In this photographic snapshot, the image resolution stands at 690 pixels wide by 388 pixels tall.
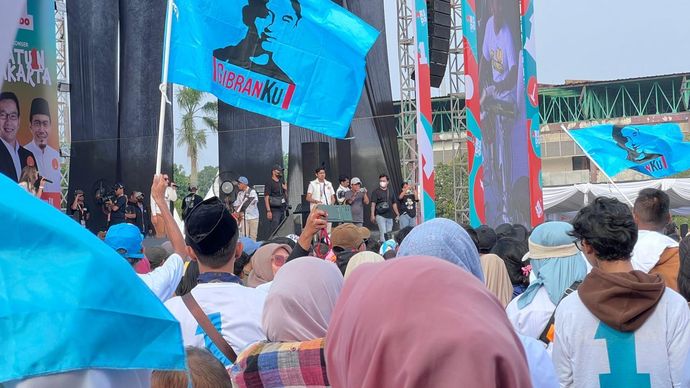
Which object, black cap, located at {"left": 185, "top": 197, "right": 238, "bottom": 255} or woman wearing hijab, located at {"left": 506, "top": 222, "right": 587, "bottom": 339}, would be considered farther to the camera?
woman wearing hijab, located at {"left": 506, "top": 222, "right": 587, "bottom": 339}

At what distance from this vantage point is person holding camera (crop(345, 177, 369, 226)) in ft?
58.6

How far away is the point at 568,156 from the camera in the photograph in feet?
165

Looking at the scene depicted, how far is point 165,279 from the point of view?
11.2 ft

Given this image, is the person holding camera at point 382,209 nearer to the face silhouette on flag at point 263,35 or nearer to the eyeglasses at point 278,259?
the face silhouette on flag at point 263,35

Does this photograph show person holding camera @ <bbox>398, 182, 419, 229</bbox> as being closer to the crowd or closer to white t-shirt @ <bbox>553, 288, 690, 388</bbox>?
the crowd

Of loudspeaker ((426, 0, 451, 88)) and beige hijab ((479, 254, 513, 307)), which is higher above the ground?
loudspeaker ((426, 0, 451, 88))

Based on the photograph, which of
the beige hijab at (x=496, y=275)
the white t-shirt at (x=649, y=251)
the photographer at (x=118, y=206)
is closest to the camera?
the white t-shirt at (x=649, y=251)

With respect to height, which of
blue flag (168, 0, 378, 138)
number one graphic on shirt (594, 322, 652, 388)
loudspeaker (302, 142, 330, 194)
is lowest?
number one graphic on shirt (594, 322, 652, 388)

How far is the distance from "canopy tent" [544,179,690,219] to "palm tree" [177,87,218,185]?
360 inches

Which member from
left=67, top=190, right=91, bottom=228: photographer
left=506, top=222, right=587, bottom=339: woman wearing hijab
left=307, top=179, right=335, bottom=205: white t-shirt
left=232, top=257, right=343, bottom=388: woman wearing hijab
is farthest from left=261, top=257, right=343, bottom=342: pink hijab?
left=67, top=190, right=91, bottom=228: photographer

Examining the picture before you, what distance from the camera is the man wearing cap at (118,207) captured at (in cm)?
1820

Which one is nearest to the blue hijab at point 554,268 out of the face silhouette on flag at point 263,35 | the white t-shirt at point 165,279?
the white t-shirt at point 165,279

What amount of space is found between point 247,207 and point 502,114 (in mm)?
5536

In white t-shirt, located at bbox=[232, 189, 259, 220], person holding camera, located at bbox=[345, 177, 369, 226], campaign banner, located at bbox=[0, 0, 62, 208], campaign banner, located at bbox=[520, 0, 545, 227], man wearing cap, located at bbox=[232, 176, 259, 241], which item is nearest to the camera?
campaign banner, located at bbox=[0, 0, 62, 208]
